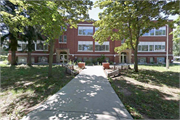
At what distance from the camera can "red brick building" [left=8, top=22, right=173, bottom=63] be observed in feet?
78.2

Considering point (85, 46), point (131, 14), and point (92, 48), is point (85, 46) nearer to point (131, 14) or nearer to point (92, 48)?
point (92, 48)

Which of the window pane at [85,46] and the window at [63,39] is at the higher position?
the window at [63,39]

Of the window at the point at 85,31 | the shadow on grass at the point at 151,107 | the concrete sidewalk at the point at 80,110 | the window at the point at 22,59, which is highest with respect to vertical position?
A: the window at the point at 85,31

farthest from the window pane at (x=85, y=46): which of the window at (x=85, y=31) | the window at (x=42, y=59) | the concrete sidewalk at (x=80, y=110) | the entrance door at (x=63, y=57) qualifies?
the concrete sidewalk at (x=80, y=110)

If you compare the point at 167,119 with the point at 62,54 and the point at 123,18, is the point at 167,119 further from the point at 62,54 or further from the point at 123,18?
the point at 62,54

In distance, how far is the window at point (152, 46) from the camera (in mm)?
24141

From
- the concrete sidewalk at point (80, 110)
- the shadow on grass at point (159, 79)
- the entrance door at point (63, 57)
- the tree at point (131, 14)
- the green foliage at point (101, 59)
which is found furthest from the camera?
the entrance door at point (63, 57)

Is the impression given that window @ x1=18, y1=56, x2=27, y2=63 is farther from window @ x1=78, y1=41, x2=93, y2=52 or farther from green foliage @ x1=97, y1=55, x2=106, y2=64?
green foliage @ x1=97, y1=55, x2=106, y2=64

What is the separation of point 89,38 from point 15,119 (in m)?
22.7

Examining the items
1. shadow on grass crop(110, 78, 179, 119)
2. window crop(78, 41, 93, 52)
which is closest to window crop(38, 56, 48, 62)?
window crop(78, 41, 93, 52)

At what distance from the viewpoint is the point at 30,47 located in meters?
16.6

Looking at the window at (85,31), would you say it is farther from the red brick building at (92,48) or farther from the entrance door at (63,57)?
the entrance door at (63,57)

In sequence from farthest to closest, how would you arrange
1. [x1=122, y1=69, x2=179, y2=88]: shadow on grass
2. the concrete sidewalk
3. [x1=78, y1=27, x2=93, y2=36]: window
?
[x1=78, y1=27, x2=93, y2=36]: window < [x1=122, y1=69, x2=179, y2=88]: shadow on grass < the concrete sidewalk

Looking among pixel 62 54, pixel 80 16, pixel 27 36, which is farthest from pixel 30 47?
pixel 80 16
